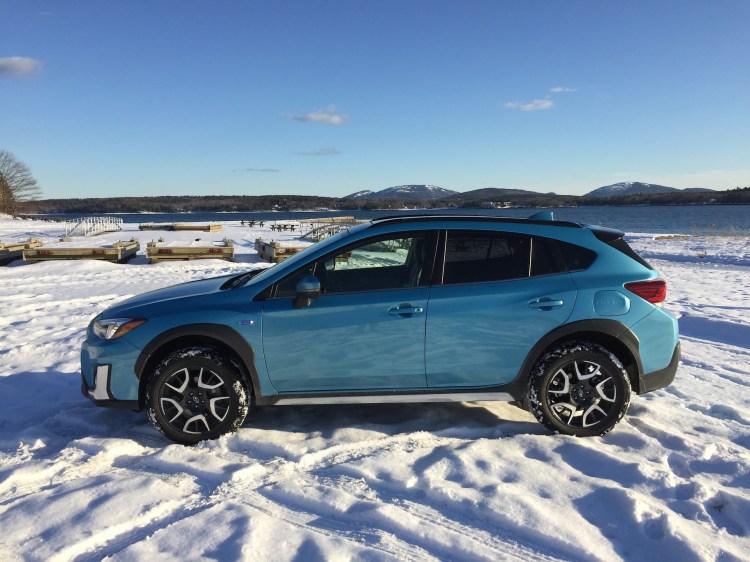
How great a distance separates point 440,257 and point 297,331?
1.25 m

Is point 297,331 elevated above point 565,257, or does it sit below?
below

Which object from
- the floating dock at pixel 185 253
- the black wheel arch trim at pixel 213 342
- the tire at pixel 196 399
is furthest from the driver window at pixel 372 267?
the floating dock at pixel 185 253

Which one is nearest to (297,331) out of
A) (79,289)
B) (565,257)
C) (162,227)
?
(565,257)

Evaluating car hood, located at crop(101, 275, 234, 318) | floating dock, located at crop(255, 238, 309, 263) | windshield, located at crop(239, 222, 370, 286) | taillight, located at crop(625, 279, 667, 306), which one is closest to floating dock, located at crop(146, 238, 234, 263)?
floating dock, located at crop(255, 238, 309, 263)

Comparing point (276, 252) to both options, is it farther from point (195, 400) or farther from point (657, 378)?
point (657, 378)

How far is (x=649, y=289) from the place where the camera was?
14.1 feet

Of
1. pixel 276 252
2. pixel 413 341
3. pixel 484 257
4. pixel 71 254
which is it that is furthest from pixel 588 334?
pixel 71 254

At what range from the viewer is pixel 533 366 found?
425cm

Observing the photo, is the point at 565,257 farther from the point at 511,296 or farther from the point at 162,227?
the point at 162,227

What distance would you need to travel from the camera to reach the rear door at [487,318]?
416cm

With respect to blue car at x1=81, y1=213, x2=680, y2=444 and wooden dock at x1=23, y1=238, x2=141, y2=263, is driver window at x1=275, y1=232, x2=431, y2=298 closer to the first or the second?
blue car at x1=81, y1=213, x2=680, y2=444

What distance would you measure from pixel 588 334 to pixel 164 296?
3435mm

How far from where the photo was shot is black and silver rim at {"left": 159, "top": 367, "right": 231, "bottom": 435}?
13.8 ft

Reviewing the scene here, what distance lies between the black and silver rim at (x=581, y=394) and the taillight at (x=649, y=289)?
0.65 meters
